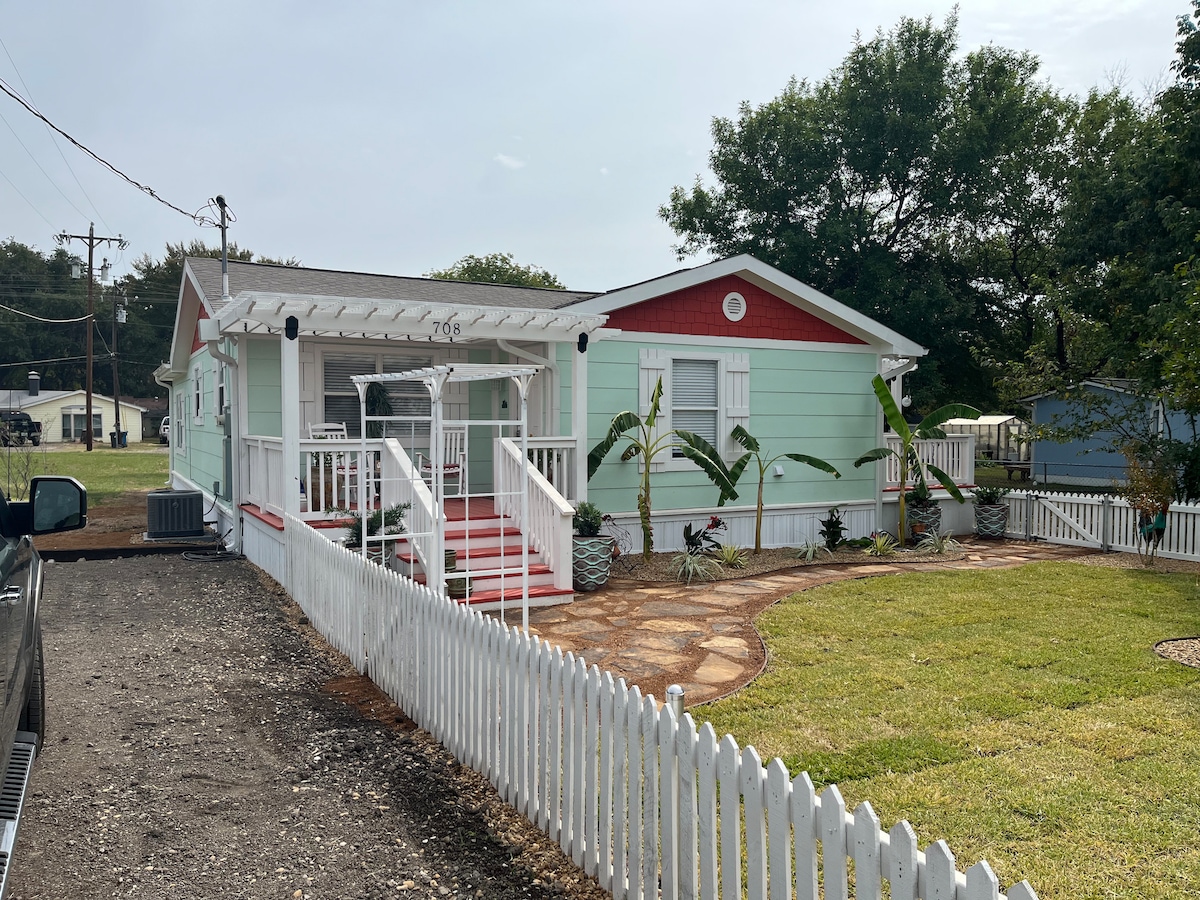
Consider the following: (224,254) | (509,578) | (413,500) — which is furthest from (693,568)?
(224,254)

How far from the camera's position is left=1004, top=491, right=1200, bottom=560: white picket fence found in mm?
11730

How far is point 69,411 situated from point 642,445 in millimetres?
57403

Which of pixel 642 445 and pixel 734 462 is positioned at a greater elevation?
pixel 642 445

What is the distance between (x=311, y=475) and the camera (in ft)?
34.2

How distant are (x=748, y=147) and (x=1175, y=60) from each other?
40.8 feet

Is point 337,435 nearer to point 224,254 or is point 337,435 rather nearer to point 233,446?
point 233,446

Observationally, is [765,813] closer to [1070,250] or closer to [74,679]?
[74,679]

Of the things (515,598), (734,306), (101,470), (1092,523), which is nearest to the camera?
(515,598)

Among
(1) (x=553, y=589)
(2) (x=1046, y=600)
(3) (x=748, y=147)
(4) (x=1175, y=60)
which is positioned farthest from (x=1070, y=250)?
(1) (x=553, y=589)

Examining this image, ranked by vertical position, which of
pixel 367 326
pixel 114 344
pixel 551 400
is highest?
pixel 114 344

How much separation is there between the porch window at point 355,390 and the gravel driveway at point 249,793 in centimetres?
514

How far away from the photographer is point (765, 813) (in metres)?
2.68

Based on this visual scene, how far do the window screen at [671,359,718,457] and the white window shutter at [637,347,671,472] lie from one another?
6.7 inches

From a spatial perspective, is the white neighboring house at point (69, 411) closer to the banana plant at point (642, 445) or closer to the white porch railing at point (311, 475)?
the white porch railing at point (311, 475)
